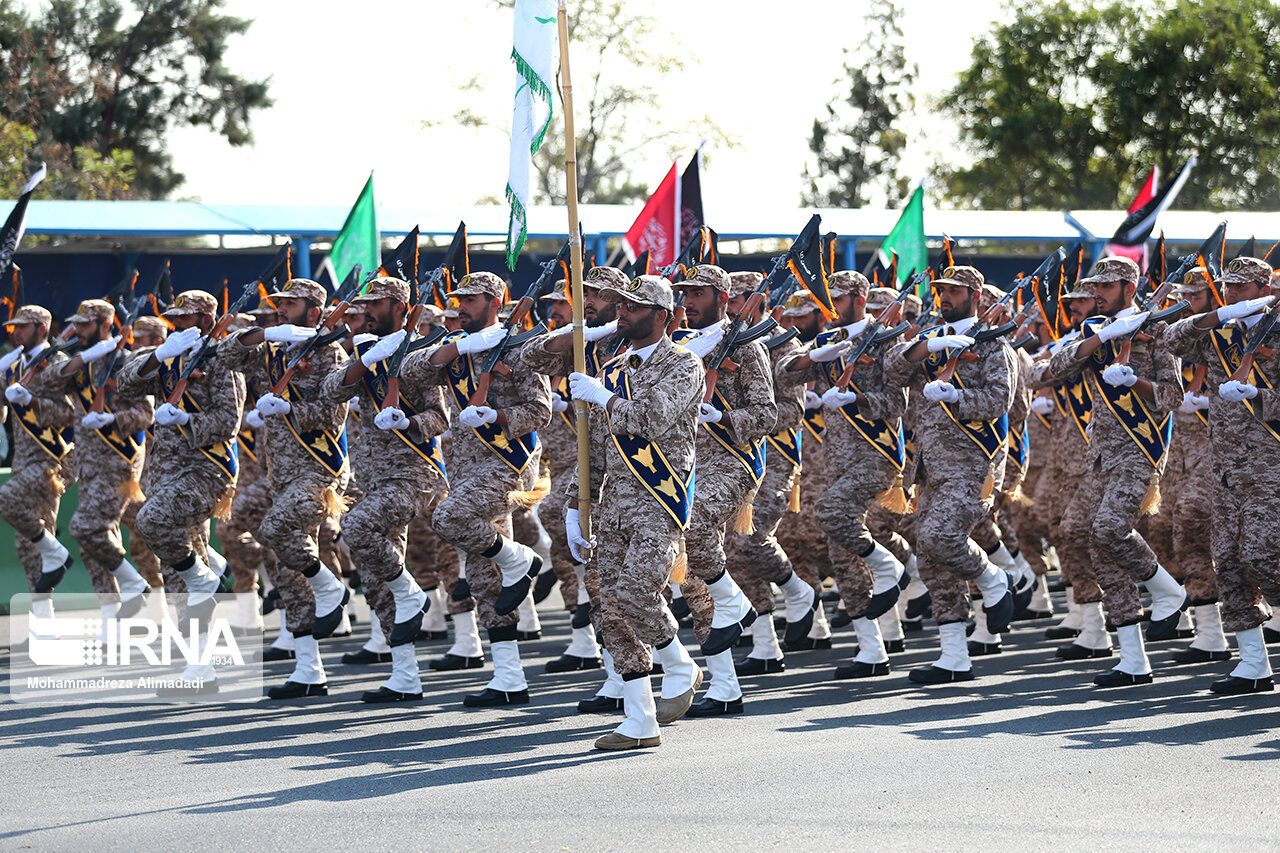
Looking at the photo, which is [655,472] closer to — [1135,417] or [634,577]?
[634,577]

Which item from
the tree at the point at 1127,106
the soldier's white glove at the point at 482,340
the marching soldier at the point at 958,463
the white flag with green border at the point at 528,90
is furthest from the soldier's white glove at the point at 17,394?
the tree at the point at 1127,106

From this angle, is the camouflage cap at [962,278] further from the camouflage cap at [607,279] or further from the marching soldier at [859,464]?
the camouflage cap at [607,279]

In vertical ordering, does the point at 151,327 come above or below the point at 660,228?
below

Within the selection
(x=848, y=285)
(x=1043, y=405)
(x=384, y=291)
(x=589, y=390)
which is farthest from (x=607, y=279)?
(x=1043, y=405)

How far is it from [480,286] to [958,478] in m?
3.10

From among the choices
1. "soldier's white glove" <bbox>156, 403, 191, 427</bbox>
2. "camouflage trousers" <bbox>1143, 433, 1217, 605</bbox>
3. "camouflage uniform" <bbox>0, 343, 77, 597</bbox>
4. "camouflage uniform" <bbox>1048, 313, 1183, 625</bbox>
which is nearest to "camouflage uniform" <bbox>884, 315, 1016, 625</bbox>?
"camouflage uniform" <bbox>1048, 313, 1183, 625</bbox>

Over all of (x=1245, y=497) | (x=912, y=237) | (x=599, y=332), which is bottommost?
(x=1245, y=497)

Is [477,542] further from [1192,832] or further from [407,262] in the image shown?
[1192,832]

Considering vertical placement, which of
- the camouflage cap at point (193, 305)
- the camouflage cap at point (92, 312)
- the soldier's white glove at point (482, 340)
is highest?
the camouflage cap at point (92, 312)

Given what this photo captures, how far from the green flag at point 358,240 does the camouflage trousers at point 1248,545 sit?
7.22m

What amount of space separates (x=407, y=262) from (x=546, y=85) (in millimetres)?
2851

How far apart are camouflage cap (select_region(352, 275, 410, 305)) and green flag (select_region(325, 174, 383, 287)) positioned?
381cm

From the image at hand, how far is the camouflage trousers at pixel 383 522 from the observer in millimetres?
8836

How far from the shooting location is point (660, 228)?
43.6 feet
